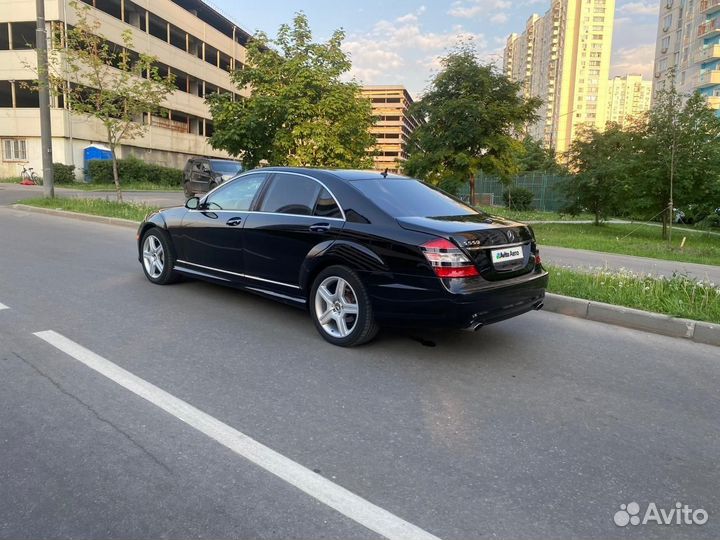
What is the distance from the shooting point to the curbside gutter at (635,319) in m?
5.61

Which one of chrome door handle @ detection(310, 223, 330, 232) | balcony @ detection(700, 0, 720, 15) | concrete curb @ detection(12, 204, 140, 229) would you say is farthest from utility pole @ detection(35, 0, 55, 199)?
balcony @ detection(700, 0, 720, 15)

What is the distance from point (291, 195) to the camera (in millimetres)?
5660

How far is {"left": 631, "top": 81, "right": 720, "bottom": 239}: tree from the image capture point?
16625mm

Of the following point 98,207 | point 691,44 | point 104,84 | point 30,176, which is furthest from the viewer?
point 691,44

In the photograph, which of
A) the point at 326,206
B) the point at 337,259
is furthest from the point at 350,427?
the point at 326,206

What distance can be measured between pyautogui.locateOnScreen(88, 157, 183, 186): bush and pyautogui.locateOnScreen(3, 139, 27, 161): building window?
5557 millimetres

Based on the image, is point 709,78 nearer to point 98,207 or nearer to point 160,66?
point 160,66

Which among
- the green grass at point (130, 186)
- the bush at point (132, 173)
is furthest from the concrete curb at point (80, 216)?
the bush at point (132, 173)

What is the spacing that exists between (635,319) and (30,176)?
1466 inches

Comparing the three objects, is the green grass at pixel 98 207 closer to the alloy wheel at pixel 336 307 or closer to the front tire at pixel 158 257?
the front tire at pixel 158 257

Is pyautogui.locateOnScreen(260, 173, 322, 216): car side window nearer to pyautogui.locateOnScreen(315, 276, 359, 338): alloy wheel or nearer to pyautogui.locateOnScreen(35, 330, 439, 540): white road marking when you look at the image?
pyautogui.locateOnScreen(315, 276, 359, 338): alloy wheel

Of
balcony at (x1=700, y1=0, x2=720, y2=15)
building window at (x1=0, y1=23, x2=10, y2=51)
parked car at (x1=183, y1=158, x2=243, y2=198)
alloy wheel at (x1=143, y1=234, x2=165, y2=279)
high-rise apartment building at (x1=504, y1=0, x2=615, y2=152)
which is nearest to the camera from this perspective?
alloy wheel at (x1=143, y1=234, x2=165, y2=279)

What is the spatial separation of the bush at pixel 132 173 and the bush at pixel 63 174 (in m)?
1.32

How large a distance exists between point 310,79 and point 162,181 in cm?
2681
